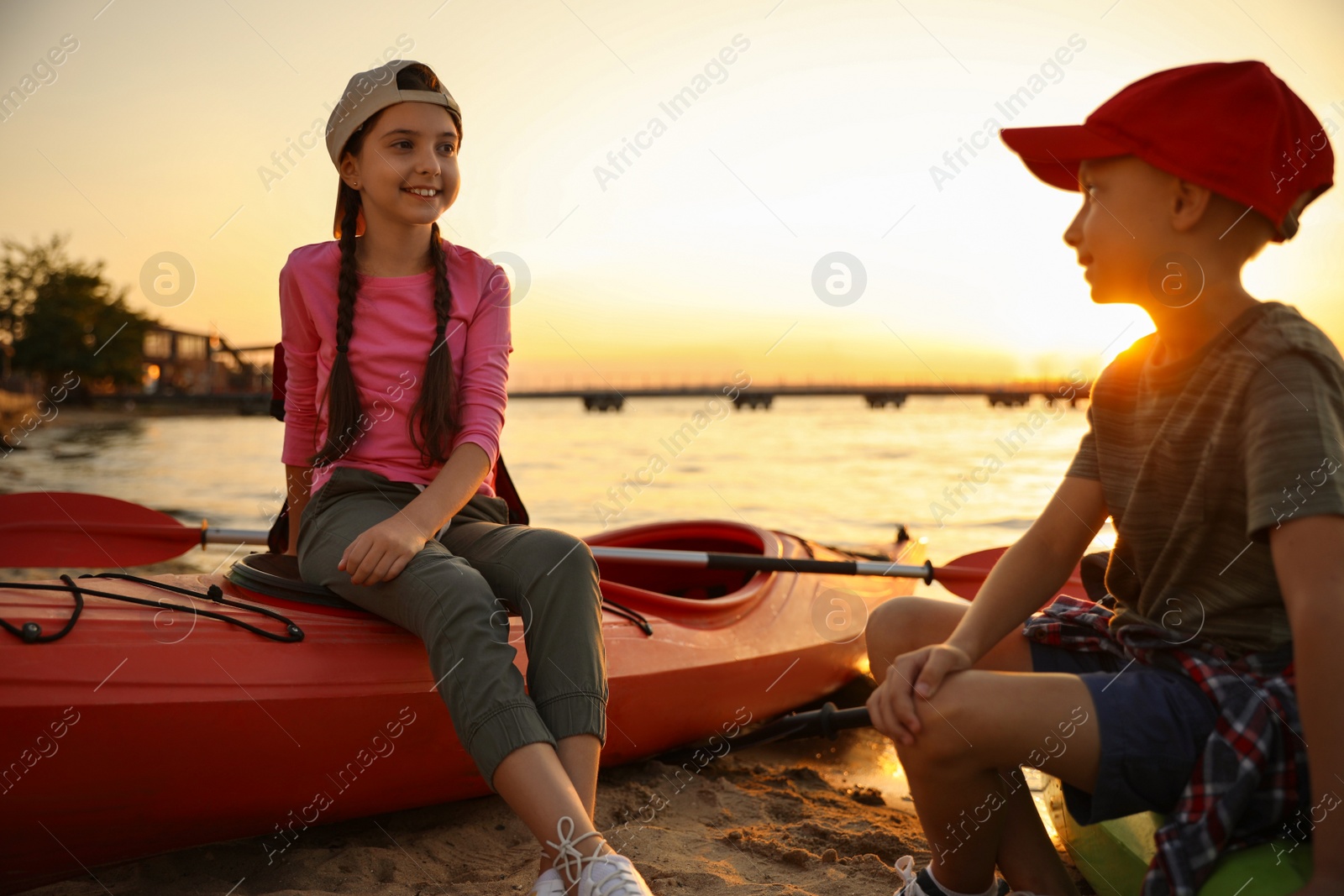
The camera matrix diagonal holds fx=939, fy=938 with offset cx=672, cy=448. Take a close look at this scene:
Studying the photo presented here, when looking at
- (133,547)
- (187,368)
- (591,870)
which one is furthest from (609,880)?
(187,368)

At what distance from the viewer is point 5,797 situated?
5.47 ft

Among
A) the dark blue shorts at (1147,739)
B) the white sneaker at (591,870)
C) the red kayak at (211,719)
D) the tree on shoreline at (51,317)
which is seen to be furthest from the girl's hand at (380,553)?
the tree on shoreline at (51,317)

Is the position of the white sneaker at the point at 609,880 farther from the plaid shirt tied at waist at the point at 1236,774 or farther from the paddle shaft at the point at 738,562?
the paddle shaft at the point at 738,562

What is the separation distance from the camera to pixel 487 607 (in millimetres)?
1662

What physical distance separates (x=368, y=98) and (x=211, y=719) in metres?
1.34

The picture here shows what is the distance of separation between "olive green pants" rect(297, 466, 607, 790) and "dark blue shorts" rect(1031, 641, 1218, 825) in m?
0.82

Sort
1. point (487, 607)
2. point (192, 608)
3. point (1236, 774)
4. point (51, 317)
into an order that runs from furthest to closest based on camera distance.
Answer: point (51, 317) < point (192, 608) < point (487, 607) < point (1236, 774)

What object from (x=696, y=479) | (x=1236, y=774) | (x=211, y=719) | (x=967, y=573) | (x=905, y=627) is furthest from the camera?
(x=696, y=479)

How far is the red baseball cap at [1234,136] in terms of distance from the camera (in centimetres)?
122

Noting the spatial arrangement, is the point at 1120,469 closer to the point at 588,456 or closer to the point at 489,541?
the point at 489,541

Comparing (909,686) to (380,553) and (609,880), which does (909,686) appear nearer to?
(609,880)

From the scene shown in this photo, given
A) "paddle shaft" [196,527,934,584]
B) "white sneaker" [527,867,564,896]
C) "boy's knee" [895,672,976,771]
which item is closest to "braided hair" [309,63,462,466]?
"white sneaker" [527,867,564,896]

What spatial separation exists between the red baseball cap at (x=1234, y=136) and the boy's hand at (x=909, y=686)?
2.35ft

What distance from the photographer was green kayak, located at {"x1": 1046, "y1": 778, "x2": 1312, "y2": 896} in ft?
3.82
